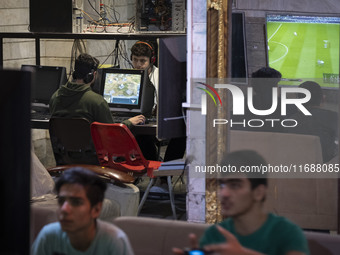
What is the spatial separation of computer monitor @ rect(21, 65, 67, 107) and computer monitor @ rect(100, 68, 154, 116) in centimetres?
45

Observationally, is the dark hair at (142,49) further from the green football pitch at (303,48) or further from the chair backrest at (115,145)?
the chair backrest at (115,145)

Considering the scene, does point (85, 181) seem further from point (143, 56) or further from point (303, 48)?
point (143, 56)

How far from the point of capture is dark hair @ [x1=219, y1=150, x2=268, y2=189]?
6.68ft

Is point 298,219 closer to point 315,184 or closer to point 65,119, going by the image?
point 315,184

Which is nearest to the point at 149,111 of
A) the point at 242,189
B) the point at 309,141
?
the point at 309,141

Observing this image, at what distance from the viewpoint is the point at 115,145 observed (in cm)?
473

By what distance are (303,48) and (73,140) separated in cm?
201

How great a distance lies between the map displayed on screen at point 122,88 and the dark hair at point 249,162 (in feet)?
12.7

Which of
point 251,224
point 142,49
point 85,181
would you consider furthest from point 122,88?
point 251,224

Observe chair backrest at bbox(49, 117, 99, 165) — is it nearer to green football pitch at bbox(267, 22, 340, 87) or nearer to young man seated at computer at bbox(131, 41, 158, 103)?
young man seated at computer at bbox(131, 41, 158, 103)

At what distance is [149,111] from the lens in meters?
6.01

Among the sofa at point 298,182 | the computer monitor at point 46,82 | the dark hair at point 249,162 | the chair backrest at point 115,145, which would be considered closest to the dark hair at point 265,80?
the sofa at point 298,182

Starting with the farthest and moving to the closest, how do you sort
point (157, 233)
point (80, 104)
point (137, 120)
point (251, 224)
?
point (137, 120)
point (80, 104)
point (157, 233)
point (251, 224)

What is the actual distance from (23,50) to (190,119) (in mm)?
4051
